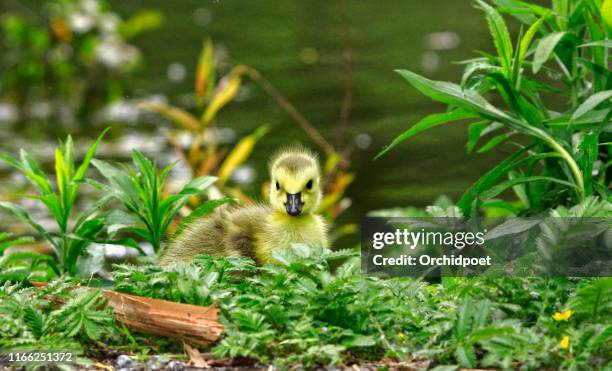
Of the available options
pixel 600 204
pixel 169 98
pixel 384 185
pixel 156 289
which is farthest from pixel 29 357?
pixel 169 98

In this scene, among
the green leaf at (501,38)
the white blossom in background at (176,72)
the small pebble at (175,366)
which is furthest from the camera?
the white blossom in background at (176,72)

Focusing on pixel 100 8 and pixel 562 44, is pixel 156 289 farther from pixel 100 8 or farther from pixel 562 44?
pixel 100 8

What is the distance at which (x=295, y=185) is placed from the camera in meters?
4.54

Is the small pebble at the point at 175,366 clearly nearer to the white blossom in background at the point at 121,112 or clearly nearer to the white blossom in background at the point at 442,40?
the white blossom in background at the point at 121,112

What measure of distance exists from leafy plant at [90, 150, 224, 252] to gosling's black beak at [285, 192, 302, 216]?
1.00 ft

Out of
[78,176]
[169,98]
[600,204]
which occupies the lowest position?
[600,204]

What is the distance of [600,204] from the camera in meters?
3.75

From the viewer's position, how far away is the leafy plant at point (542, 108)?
4.10 metres

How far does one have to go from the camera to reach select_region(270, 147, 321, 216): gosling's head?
4.54 meters

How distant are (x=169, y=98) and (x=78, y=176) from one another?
704cm

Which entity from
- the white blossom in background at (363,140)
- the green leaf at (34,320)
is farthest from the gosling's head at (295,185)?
the white blossom in background at (363,140)

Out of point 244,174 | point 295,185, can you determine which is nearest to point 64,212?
point 295,185

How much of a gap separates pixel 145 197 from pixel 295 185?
0.70 m

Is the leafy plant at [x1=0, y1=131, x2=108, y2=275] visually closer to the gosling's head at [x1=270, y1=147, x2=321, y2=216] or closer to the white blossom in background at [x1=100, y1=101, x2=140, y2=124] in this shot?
the gosling's head at [x1=270, y1=147, x2=321, y2=216]
